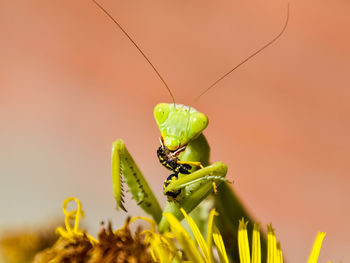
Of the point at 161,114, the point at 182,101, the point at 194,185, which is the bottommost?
the point at 194,185

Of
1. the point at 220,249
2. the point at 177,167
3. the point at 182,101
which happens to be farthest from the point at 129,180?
the point at 182,101

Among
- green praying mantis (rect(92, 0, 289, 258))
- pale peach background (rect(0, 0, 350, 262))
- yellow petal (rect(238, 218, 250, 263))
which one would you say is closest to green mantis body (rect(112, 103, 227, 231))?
green praying mantis (rect(92, 0, 289, 258))

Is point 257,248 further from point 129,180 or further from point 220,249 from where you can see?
point 129,180

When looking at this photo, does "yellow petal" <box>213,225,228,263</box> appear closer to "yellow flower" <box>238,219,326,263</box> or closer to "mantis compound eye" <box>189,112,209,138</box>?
"yellow flower" <box>238,219,326,263</box>

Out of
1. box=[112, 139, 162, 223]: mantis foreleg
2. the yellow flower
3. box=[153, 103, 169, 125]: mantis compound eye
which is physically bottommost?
the yellow flower

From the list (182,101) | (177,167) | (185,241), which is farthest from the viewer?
(182,101)

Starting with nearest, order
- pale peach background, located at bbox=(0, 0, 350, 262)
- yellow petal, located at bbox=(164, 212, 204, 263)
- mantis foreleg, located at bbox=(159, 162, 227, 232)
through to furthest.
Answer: yellow petal, located at bbox=(164, 212, 204, 263), mantis foreleg, located at bbox=(159, 162, 227, 232), pale peach background, located at bbox=(0, 0, 350, 262)

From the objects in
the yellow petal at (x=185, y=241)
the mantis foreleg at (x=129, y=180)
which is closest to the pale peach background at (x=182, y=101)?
the mantis foreleg at (x=129, y=180)

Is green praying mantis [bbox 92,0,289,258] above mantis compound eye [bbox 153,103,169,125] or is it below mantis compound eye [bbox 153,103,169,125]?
below

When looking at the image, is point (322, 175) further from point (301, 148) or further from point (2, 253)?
point (2, 253)

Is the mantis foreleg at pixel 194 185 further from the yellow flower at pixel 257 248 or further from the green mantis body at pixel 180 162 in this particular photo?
the yellow flower at pixel 257 248
